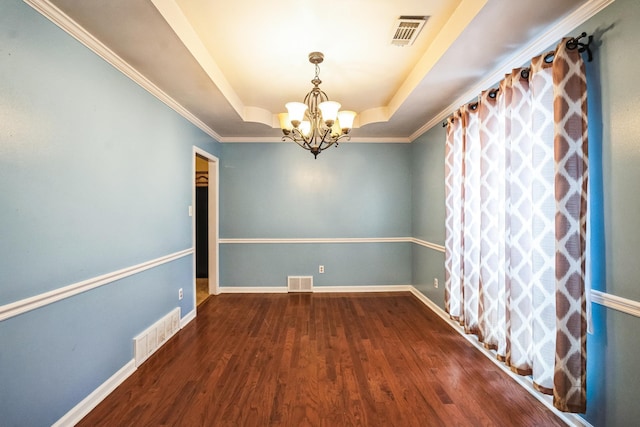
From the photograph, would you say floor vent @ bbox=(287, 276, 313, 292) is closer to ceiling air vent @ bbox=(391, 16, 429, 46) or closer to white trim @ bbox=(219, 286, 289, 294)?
white trim @ bbox=(219, 286, 289, 294)

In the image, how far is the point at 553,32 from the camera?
1.80m

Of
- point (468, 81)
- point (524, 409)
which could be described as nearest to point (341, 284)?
point (524, 409)

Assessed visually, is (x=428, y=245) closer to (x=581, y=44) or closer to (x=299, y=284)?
(x=299, y=284)

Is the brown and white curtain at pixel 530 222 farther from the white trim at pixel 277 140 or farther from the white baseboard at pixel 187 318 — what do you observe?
the white baseboard at pixel 187 318

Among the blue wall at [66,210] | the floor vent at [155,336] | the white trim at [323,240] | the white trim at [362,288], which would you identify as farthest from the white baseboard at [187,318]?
the white trim at [362,288]

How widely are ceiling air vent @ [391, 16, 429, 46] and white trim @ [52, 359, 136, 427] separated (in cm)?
334

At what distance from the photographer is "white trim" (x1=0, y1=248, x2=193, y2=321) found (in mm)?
1386

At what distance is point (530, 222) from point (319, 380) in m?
1.93

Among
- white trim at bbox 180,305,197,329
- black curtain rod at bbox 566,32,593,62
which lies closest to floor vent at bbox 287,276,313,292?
white trim at bbox 180,305,197,329

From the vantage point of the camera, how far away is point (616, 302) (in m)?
1.46

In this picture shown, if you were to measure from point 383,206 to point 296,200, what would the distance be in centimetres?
143

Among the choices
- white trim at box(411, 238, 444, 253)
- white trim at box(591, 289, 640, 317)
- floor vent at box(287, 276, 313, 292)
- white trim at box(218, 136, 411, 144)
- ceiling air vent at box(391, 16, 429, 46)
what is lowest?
floor vent at box(287, 276, 313, 292)

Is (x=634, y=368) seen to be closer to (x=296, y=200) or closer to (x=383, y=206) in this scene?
(x=383, y=206)

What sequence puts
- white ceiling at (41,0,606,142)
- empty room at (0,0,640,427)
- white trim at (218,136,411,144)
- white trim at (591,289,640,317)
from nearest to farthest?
1. white trim at (591,289,640,317)
2. empty room at (0,0,640,427)
3. white ceiling at (41,0,606,142)
4. white trim at (218,136,411,144)
